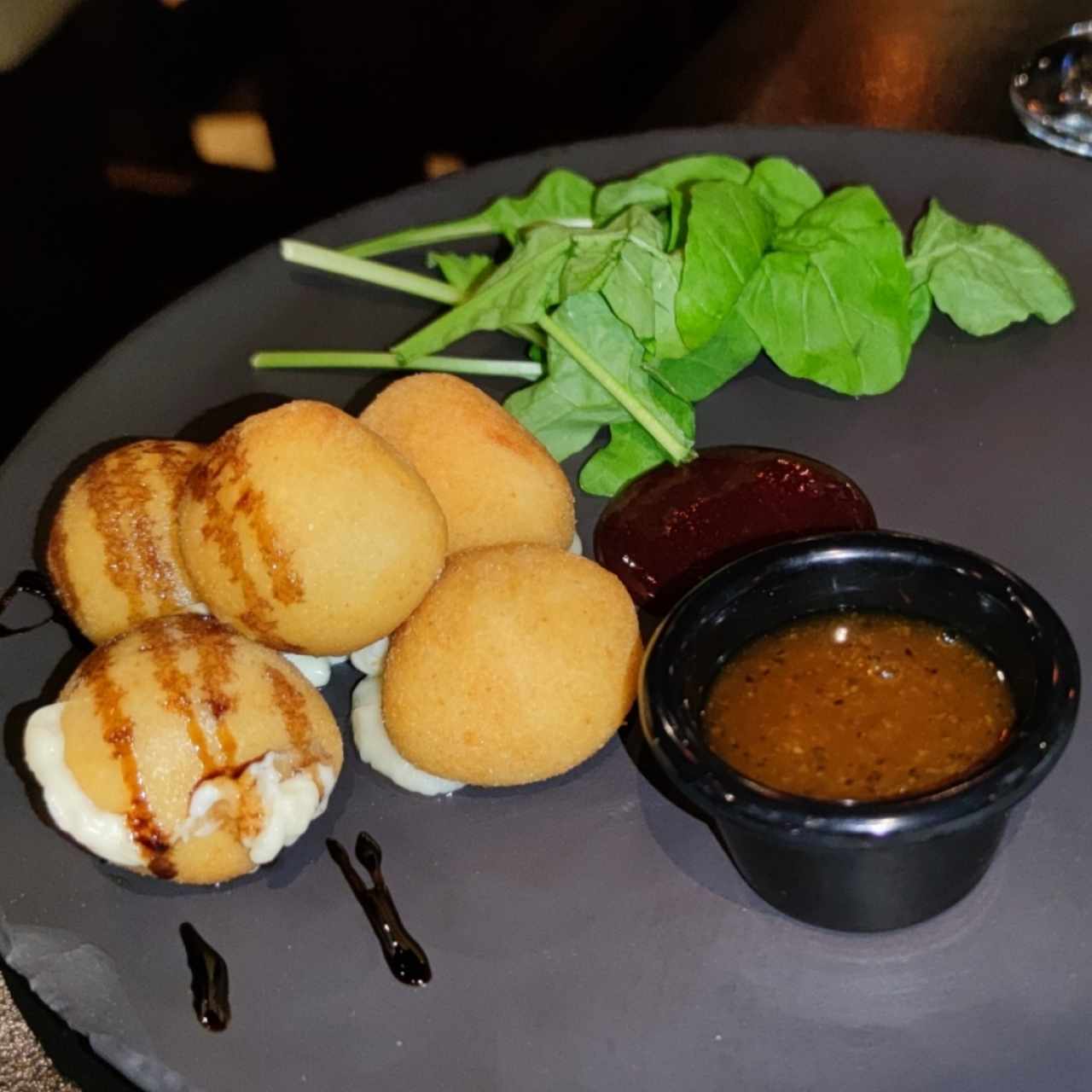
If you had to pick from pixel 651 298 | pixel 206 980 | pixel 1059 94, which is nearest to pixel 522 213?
pixel 651 298

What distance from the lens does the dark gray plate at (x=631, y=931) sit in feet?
4.68

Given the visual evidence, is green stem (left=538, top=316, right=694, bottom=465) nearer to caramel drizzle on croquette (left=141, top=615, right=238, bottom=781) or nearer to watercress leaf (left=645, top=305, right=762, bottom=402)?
watercress leaf (left=645, top=305, right=762, bottom=402)

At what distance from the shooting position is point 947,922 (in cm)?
150

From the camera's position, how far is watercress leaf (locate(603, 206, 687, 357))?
2.07 m

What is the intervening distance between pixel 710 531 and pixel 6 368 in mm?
2517

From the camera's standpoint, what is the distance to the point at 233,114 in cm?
449

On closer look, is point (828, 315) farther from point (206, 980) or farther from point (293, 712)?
point (206, 980)

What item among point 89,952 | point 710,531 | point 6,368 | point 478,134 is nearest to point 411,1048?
point 89,952

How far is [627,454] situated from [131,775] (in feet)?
2.78

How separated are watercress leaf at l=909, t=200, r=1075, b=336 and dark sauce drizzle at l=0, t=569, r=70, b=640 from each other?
1.27m

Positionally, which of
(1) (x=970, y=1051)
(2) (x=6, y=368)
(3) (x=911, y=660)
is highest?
(3) (x=911, y=660)

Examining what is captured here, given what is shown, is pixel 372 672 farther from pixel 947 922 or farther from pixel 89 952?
pixel 947 922

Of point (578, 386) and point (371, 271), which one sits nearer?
point (578, 386)

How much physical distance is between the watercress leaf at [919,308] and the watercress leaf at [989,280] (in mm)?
13
